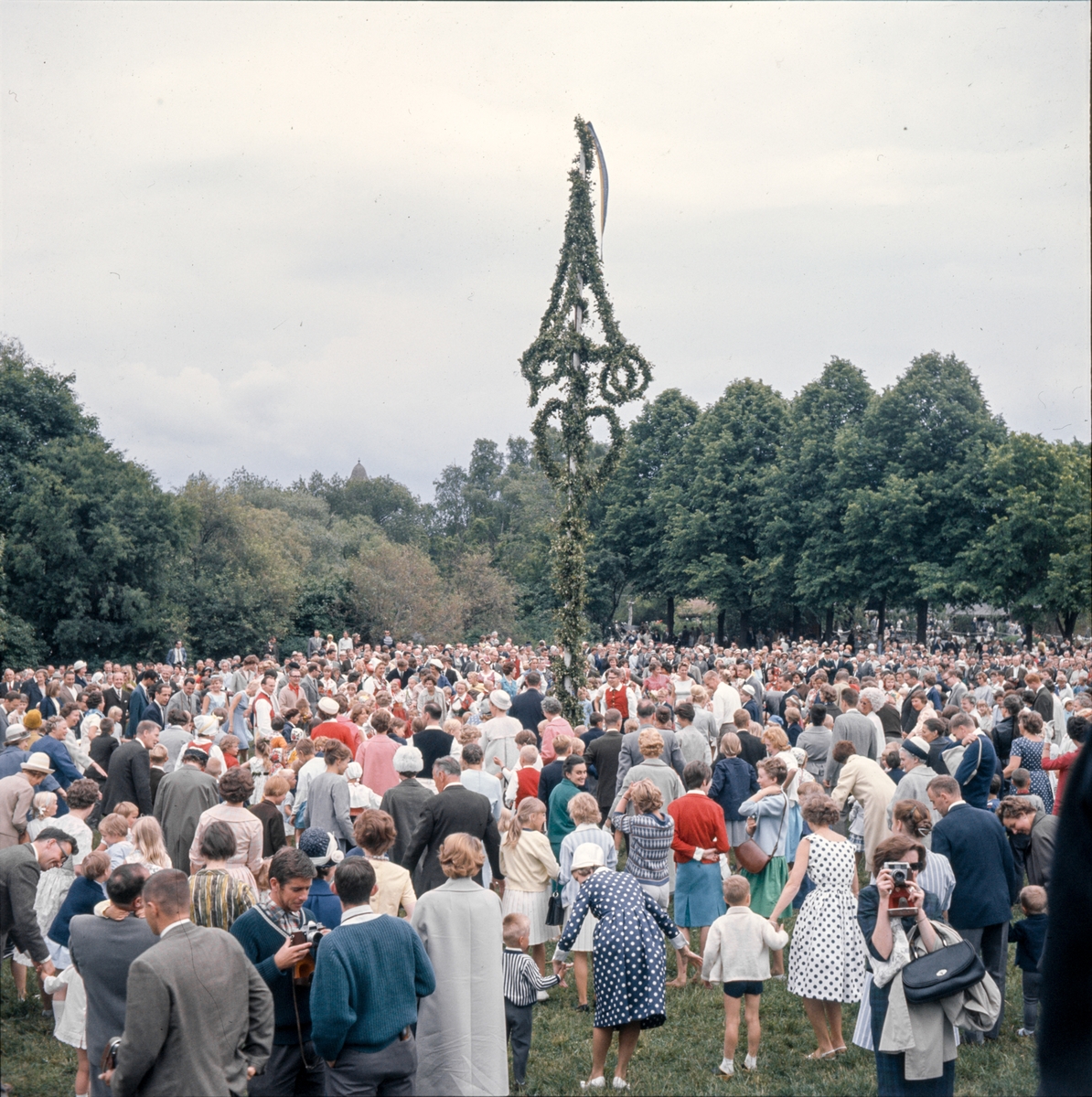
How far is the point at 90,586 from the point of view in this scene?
1521 inches

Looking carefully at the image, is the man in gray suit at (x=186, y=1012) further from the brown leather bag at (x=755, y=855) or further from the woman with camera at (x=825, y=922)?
the brown leather bag at (x=755, y=855)

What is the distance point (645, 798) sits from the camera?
26.1ft

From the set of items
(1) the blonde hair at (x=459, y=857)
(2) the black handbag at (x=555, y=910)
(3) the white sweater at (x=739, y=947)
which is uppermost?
(1) the blonde hair at (x=459, y=857)

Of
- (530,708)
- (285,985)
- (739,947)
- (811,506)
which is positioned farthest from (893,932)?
(811,506)

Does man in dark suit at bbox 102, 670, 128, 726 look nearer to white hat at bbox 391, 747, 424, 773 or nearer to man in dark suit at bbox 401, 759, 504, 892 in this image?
white hat at bbox 391, 747, 424, 773

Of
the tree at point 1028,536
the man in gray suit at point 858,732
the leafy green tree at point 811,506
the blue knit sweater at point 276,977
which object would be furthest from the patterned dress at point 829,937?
the leafy green tree at point 811,506

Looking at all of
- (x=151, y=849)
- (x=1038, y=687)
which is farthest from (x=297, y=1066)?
(x=1038, y=687)

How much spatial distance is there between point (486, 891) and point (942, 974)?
2364 millimetres

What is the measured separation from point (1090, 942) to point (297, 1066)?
5176 millimetres

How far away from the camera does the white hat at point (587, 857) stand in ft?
22.4

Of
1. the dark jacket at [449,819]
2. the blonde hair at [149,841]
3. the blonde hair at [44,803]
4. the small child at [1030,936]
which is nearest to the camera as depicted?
the blonde hair at [149,841]

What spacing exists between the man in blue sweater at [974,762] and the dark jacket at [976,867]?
64.4 inches

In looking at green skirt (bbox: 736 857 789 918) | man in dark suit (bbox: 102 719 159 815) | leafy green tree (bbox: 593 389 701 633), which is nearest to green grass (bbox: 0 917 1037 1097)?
green skirt (bbox: 736 857 789 918)

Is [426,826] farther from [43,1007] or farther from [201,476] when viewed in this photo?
[201,476]
